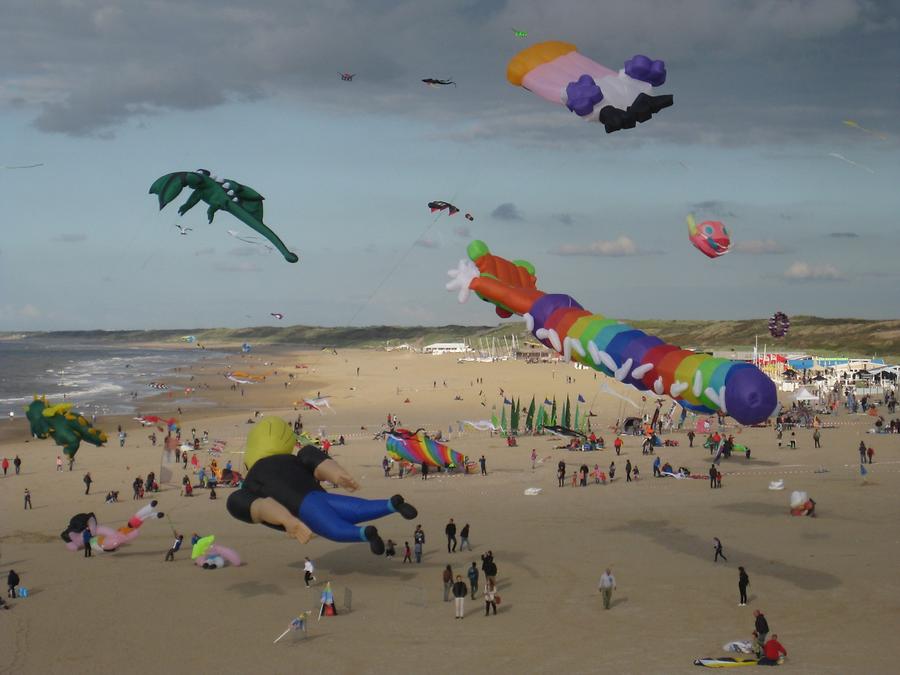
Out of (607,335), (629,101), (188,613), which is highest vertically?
(629,101)

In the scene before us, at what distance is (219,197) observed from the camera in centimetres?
1623

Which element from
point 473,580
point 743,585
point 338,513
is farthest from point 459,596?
point 743,585

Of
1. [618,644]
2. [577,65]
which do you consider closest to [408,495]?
[618,644]

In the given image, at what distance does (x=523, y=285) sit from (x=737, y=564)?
6.76 metres

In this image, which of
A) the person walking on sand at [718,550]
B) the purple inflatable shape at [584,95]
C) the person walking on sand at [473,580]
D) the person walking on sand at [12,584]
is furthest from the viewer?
the person walking on sand at [718,550]

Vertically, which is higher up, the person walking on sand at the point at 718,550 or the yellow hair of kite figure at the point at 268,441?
the yellow hair of kite figure at the point at 268,441

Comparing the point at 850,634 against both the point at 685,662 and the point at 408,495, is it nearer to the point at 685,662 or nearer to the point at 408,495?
the point at 685,662

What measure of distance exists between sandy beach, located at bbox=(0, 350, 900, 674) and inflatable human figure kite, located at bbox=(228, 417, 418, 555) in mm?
1911

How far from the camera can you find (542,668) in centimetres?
→ 1256

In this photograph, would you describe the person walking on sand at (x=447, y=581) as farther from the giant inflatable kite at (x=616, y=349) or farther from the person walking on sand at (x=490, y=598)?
the giant inflatable kite at (x=616, y=349)

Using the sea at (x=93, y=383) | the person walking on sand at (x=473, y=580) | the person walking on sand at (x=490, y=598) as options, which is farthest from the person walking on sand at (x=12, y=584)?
the sea at (x=93, y=383)

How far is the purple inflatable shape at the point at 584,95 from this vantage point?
1362 centimetres

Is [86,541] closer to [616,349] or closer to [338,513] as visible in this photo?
[338,513]

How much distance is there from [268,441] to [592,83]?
739 cm
